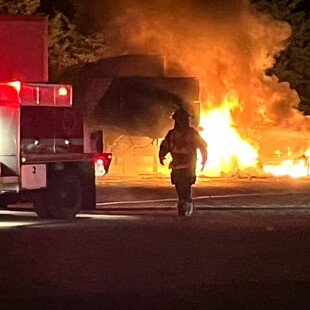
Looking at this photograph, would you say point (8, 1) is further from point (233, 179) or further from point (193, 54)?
point (233, 179)

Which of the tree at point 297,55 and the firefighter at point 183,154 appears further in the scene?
the tree at point 297,55

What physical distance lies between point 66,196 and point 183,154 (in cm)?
223

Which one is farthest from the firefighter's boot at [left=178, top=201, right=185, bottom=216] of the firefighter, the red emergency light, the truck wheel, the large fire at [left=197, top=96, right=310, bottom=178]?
the large fire at [left=197, top=96, right=310, bottom=178]

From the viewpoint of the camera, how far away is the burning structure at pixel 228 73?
36.9m

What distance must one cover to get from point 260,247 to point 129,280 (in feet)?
10.8

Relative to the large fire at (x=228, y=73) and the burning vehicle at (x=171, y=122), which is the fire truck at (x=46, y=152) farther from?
the large fire at (x=228, y=73)

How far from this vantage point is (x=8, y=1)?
3559 centimetres

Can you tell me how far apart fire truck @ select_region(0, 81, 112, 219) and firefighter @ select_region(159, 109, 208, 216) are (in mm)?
1478

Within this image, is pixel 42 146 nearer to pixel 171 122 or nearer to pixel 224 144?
pixel 171 122

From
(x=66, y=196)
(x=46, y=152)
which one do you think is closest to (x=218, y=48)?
(x=66, y=196)

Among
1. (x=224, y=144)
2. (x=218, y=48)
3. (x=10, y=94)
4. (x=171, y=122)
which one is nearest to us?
(x=10, y=94)

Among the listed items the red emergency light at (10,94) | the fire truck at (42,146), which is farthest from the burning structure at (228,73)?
the red emergency light at (10,94)

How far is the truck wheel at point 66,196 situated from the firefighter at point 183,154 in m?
1.71

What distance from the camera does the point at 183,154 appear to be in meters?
18.9
